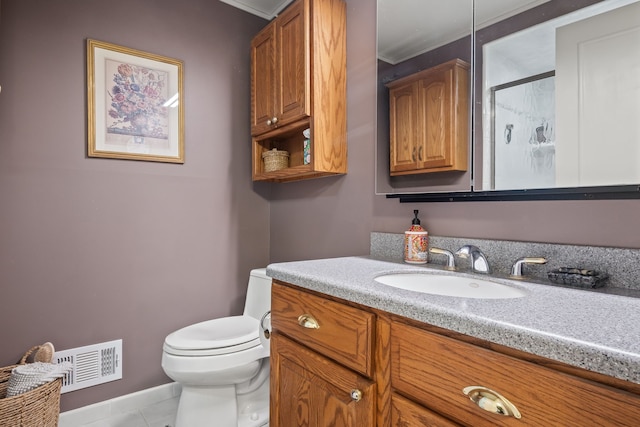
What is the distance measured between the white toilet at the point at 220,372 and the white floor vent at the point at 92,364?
0.43m

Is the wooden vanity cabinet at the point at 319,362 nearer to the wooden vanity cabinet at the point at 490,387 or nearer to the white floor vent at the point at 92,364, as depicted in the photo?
the wooden vanity cabinet at the point at 490,387

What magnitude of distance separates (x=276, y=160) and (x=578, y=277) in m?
1.56

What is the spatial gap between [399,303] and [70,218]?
1.72m

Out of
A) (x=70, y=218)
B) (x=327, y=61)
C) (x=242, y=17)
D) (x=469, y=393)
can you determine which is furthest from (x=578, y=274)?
(x=242, y=17)

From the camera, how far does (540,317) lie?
0.62 metres

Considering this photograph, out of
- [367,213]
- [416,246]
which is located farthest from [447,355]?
[367,213]

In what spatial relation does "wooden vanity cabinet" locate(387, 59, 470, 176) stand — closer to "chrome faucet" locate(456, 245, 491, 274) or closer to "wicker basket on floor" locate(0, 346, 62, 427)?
"chrome faucet" locate(456, 245, 491, 274)

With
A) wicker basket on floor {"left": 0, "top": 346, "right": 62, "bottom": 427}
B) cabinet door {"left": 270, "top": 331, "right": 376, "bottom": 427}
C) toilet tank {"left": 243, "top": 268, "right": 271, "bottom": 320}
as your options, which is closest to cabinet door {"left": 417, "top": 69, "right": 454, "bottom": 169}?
cabinet door {"left": 270, "top": 331, "right": 376, "bottom": 427}

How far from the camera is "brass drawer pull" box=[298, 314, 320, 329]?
988 mm

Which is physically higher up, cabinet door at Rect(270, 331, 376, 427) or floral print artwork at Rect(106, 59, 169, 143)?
floral print artwork at Rect(106, 59, 169, 143)

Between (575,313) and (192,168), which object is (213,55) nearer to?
(192,168)

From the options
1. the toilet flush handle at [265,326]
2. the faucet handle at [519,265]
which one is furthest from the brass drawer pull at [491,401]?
the toilet flush handle at [265,326]

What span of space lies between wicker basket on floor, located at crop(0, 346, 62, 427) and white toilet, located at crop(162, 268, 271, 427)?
1.41 ft

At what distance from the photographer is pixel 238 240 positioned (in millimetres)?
2299
